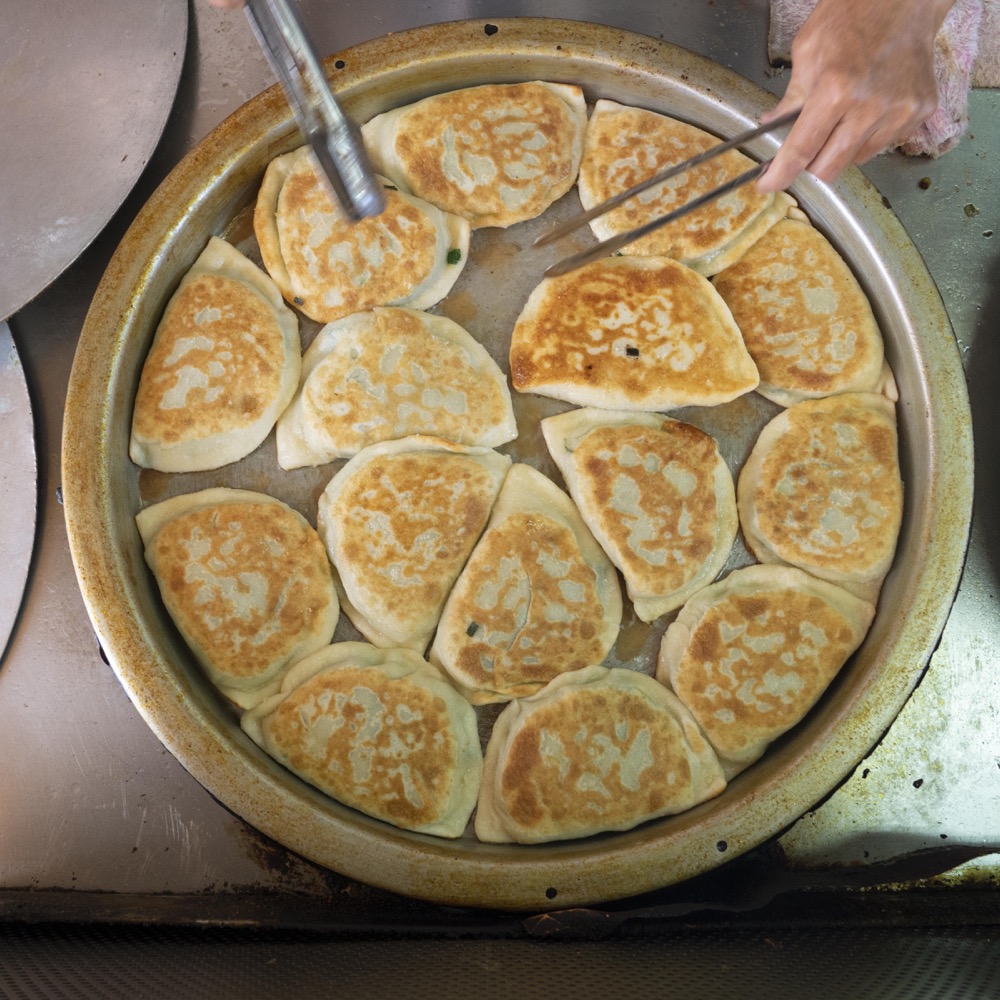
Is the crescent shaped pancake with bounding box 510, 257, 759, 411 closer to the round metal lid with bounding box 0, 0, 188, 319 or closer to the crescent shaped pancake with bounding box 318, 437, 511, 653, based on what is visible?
the crescent shaped pancake with bounding box 318, 437, 511, 653

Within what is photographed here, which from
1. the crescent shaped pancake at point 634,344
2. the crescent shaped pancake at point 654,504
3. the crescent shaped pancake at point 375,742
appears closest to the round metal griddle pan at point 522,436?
the crescent shaped pancake at point 375,742

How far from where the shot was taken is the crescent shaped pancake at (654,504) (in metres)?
2.06

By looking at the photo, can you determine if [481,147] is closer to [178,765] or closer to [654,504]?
[654,504]

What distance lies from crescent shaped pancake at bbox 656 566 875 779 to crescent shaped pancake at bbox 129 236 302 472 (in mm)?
1249

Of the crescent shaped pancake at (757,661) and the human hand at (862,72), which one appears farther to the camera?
the crescent shaped pancake at (757,661)

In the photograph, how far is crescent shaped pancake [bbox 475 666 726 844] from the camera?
1.94m

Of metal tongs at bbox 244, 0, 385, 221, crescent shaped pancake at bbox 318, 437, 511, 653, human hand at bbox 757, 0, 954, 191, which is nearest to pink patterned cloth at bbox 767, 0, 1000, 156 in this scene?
human hand at bbox 757, 0, 954, 191

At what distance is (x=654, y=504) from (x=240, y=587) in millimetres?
1081

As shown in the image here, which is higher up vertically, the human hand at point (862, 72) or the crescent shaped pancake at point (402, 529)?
the human hand at point (862, 72)

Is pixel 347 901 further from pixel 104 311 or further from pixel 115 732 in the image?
pixel 104 311

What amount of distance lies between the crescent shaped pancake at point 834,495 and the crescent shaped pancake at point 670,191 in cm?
52

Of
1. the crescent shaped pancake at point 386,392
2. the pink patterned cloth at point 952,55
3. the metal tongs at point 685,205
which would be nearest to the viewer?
the metal tongs at point 685,205

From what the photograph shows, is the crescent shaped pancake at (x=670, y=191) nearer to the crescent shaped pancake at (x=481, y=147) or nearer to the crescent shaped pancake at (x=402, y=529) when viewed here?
the crescent shaped pancake at (x=481, y=147)

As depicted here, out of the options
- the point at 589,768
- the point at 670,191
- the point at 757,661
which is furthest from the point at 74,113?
the point at 757,661
